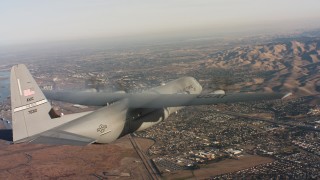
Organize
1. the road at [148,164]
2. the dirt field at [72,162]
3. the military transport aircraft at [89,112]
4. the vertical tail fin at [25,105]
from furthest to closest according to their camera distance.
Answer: the dirt field at [72,162] → the road at [148,164] → the military transport aircraft at [89,112] → the vertical tail fin at [25,105]

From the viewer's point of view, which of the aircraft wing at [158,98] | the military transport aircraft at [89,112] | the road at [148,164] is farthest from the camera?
the road at [148,164]

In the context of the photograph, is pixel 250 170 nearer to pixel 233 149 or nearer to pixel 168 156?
pixel 233 149

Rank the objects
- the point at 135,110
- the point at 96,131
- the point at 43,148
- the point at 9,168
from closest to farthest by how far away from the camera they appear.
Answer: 1. the point at 96,131
2. the point at 135,110
3. the point at 9,168
4. the point at 43,148

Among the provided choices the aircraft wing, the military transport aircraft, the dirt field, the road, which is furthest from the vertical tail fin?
the road

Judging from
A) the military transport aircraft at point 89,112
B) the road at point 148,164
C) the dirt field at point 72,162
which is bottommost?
the road at point 148,164

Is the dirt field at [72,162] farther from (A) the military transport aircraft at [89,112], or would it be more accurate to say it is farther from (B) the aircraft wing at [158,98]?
(A) the military transport aircraft at [89,112]

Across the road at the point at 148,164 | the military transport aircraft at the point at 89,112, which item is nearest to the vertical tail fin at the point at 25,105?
the military transport aircraft at the point at 89,112

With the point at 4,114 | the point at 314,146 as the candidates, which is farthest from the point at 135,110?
the point at 4,114

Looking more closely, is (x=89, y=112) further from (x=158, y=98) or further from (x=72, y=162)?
(x=72, y=162)

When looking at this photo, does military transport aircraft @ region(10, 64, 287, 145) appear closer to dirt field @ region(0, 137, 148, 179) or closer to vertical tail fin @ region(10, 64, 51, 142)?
vertical tail fin @ region(10, 64, 51, 142)
